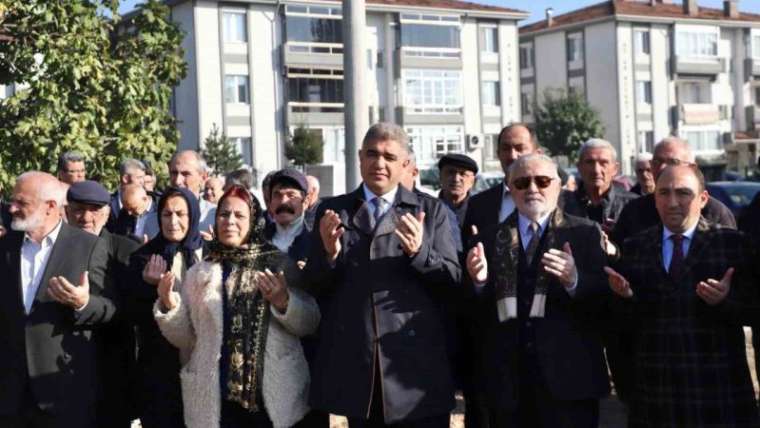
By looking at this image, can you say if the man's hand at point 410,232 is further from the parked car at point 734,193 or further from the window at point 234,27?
the window at point 234,27

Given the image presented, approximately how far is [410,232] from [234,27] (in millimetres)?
41305

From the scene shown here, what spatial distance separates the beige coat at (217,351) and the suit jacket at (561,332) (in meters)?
0.97

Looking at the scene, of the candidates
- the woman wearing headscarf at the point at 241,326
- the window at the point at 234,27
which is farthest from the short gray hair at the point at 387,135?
the window at the point at 234,27

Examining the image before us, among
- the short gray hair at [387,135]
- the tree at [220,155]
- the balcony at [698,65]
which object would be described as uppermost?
the balcony at [698,65]

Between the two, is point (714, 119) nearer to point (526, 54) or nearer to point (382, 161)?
point (526, 54)

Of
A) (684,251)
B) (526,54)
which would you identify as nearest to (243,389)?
(684,251)

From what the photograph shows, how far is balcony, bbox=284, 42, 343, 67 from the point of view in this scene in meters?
45.6

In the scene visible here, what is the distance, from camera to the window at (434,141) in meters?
49.7

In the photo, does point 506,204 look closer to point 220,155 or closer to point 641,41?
point 220,155

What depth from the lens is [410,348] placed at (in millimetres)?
4703

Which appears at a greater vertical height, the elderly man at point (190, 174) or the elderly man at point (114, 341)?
the elderly man at point (190, 174)

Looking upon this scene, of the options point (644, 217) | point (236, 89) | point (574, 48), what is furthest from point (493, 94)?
point (644, 217)

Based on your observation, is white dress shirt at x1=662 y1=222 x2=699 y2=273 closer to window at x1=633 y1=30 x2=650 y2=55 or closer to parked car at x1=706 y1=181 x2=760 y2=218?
parked car at x1=706 y1=181 x2=760 y2=218

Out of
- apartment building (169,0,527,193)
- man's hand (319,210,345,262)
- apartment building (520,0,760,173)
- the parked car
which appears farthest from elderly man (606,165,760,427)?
apartment building (520,0,760,173)
